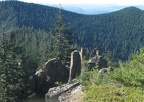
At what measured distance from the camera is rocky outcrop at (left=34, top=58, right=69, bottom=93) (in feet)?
149

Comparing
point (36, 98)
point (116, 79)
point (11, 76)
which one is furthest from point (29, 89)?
point (116, 79)

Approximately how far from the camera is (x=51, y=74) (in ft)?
151

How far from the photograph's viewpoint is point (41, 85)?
4656 cm

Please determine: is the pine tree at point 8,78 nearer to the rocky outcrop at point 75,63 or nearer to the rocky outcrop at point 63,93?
the rocky outcrop at point 75,63

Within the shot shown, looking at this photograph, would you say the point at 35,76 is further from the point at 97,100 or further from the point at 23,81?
the point at 97,100

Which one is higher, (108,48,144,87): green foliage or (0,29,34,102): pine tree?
(108,48,144,87): green foliage

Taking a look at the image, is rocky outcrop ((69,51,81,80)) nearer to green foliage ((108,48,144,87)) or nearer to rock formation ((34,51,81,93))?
rock formation ((34,51,81,93))

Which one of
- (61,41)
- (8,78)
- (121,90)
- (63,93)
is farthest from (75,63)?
(121,90)

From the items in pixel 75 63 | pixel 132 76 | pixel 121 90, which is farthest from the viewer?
pixel 75 63

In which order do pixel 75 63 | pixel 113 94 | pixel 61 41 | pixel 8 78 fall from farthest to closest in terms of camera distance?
pixel 61 41 < pixel 75 63 < pixel 8 78 < pixel 113 94

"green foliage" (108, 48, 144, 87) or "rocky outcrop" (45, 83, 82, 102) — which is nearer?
"rocky outcrop" (45, 83, 82, 102)

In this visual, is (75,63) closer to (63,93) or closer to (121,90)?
(63,93)

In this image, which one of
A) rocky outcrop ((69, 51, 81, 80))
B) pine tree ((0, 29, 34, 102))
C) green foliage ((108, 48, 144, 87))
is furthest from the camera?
rocky outcrop ((69, 51, 81, 80))

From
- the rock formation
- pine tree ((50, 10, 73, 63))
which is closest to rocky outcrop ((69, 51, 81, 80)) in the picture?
the rock formation
